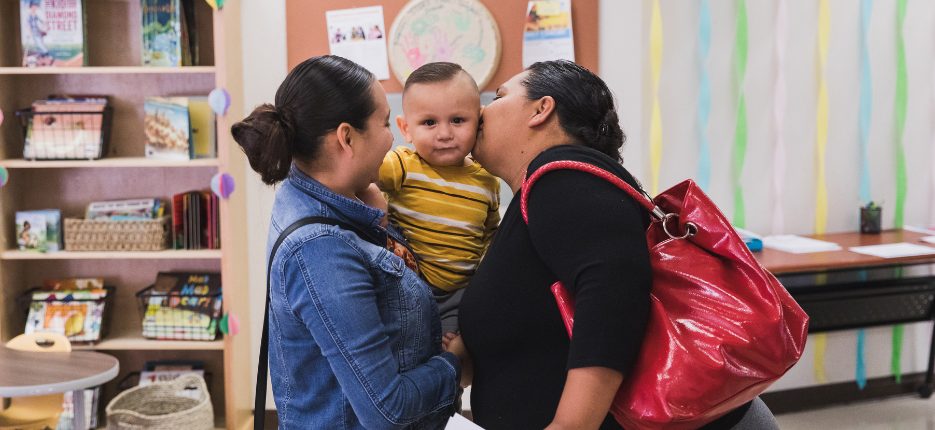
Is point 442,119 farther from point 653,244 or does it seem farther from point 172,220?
point 172,220

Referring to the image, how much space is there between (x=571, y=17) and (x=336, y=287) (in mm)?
2757

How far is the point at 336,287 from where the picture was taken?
47.1 inches

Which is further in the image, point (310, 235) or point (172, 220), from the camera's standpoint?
point (172, 220)

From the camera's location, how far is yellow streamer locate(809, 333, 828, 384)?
4.25 meters

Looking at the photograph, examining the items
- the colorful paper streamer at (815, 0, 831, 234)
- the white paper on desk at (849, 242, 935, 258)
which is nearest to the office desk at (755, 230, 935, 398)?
the white paper on desk at (849, 242, 935, 258)

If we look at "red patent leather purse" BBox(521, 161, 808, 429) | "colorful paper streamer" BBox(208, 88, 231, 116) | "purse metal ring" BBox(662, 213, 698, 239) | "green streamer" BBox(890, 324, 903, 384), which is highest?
"colorful paper streamer" BBox(208, 88, 231, 116)

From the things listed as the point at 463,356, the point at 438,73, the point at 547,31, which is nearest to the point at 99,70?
the point at 547,31

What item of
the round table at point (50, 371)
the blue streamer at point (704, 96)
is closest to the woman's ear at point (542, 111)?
the round table at point (50, 371)

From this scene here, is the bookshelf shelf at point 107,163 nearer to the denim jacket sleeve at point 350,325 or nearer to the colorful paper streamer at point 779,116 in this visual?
the denim jacket sleeve at point 350,325

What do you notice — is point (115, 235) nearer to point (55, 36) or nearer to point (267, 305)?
point (55, 36)

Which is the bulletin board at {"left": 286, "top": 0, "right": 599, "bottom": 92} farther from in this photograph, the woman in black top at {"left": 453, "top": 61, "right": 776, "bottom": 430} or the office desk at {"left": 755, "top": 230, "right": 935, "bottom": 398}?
the woman in black top at {"left": 453, "top": 61, "right": 776, "bottom": 430}

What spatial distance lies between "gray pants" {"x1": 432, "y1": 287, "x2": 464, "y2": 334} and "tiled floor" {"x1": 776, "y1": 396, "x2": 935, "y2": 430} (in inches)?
112

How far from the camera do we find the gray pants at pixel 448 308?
162 centimetres

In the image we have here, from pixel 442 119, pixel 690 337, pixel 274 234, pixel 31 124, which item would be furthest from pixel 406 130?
pixel 31 124
